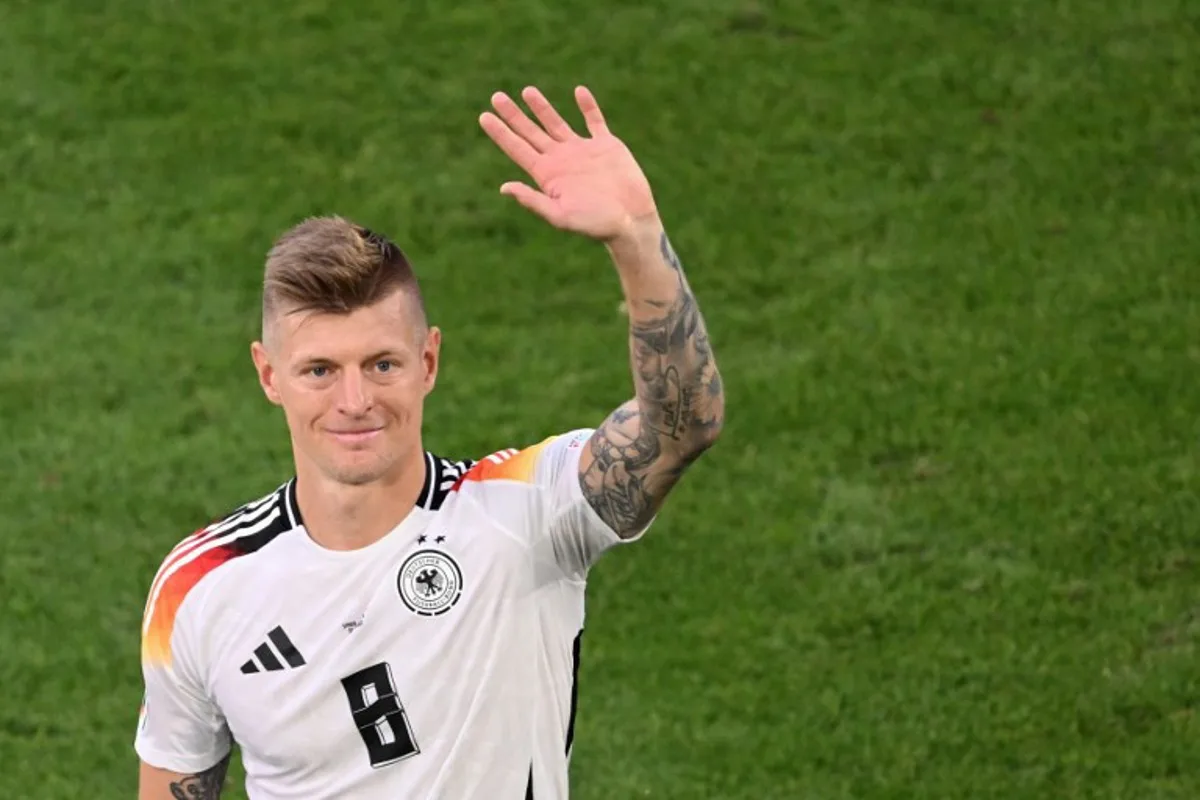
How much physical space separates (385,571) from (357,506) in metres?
0.15


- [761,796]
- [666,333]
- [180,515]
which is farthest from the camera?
[180,515]

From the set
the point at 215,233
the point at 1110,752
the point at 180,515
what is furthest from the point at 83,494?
the point at 1110,752

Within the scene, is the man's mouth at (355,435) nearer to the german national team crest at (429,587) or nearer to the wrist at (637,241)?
the german national team crest at (429,587)

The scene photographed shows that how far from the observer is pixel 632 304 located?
388 centimetres

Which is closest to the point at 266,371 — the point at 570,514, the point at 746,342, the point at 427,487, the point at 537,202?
the point at 427,487

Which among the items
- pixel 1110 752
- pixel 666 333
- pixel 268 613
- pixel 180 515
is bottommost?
pixel 1110 752

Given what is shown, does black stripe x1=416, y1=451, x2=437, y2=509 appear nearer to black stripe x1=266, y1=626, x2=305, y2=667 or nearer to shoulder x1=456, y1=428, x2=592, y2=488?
shoulder x1=456, y1=428, x2=592, y2=488

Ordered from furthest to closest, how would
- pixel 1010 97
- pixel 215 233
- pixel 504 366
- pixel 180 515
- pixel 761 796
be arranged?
pixel 1010 97, pixel 215 233, pixel 504 366, pixel 180 515, pixel 761 796

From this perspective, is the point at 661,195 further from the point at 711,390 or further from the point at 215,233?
the point at 711,390

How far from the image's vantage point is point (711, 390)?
398 cm

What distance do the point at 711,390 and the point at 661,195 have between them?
18.6 ft

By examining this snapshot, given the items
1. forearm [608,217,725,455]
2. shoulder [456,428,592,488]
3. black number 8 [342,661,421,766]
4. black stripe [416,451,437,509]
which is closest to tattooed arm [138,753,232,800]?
black number 8 [342,661,421,766]

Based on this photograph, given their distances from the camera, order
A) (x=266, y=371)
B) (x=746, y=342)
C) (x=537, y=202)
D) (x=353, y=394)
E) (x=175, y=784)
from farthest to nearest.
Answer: (x=746, y=342)
(x=175, y=784)
(x=266, y=371)
(x=353, y=394)
(x=537, y=202)

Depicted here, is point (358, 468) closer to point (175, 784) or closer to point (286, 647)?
point (286, 647)
